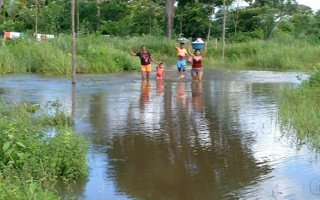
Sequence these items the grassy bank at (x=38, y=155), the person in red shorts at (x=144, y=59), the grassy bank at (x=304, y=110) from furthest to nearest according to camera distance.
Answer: the person in red shorts at (x=144, y=59)
the grassy bank at (x=304, y=110)
the grassy bank at (x=38, y=155)

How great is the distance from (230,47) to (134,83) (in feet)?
51.6

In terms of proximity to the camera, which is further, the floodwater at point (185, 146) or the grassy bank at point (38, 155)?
the floodwater at point (185, 146)

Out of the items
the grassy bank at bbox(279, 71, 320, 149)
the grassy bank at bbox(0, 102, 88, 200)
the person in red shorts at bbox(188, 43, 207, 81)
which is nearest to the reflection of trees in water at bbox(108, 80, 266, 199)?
the grassy bank at bbox(0, 102, 88, 200)

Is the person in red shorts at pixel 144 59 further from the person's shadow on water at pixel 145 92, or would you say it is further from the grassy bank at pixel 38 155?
the grassy bank at pixel 38 155

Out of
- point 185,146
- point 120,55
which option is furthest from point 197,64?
point 185,146

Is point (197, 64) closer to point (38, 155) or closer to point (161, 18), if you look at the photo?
point (38, 155)

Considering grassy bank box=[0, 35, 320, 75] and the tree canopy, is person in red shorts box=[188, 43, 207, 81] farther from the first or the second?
the tree canopy

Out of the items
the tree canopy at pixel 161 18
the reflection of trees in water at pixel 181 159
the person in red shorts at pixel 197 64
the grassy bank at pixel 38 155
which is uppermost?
the tree canopy at pixel 161 18

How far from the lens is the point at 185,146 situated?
28.3ft

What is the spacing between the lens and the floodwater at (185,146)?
6.55 m

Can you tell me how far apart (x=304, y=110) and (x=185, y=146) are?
3.52 metres

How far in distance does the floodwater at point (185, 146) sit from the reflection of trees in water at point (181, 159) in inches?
0.5

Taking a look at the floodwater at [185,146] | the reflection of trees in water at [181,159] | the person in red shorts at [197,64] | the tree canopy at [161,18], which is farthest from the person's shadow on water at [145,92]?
the tree canopy at [161,18]

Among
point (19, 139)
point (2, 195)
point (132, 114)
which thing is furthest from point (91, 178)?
point (132, 114)
